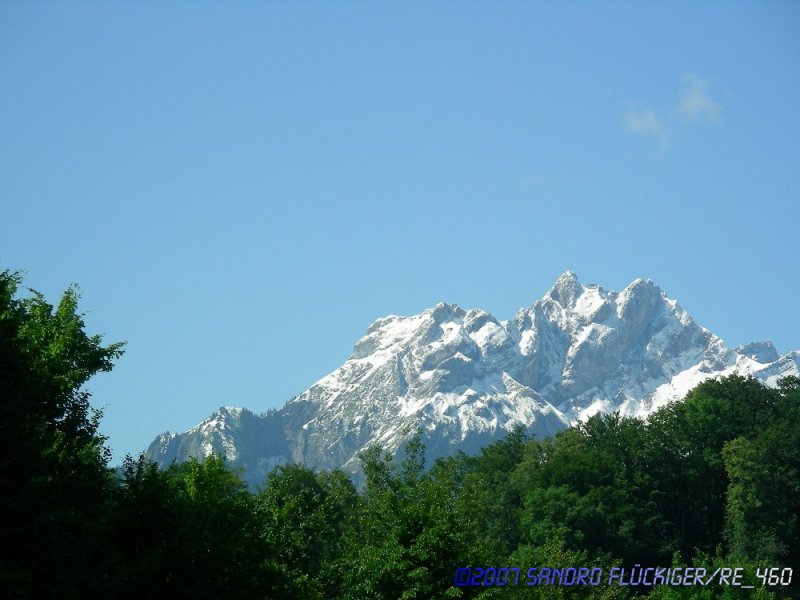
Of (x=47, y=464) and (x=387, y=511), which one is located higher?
(x=387, y=511)

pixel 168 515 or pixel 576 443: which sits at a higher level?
pixel 576 443

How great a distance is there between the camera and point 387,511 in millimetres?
51844

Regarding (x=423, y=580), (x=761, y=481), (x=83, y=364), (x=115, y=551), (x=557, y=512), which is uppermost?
(x=761, y=481)

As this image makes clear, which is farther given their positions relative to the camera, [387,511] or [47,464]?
[387,511]

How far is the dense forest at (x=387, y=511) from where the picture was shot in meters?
34.0

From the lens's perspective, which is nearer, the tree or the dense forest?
the tree

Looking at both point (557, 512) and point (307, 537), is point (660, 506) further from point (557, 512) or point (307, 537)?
point (307, 537)

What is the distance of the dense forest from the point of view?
34.0 metres

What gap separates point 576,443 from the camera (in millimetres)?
121750

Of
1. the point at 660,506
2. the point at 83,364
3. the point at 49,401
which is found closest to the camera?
the point at 49,401

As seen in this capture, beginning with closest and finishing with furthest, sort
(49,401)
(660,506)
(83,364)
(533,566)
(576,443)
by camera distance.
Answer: (49,401)
(83,364)
(533,566)
(660,506)
(576,443)

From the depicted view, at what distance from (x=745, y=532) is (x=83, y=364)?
66.7 metres

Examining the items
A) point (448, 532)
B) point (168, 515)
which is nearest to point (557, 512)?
point (448, 532)

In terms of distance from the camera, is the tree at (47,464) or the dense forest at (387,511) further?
the dense forest at (387,511)
